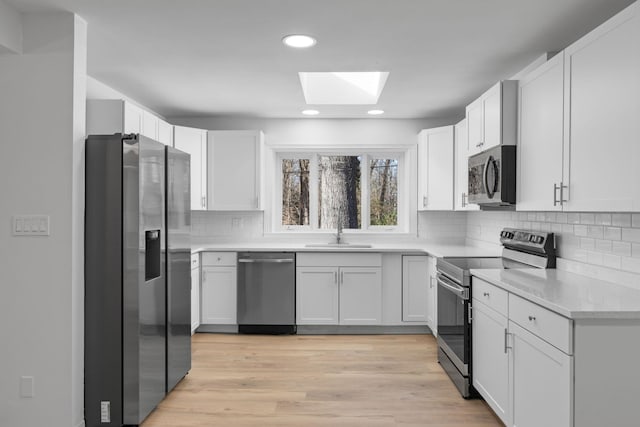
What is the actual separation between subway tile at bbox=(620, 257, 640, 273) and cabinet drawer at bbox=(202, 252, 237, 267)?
10.7 ft

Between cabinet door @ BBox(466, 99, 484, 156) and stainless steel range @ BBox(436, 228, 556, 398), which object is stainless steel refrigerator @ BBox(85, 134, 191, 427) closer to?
stainless steel range @ BBox(436, 228, 556, 398)

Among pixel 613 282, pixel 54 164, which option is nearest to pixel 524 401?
pixel 613 282

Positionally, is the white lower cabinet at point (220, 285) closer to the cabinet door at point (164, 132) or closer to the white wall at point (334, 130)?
the cabinet door at point (164, 132)

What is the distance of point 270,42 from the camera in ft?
9.16

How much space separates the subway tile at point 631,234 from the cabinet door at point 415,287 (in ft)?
7.16

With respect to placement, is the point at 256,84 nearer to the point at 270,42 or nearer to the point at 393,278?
the point at 270,42

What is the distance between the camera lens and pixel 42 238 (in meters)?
2.42

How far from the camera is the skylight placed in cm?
418

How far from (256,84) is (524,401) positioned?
2997 millimetres

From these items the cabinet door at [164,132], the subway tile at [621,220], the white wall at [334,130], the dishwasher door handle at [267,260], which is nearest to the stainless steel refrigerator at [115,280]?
the cabinet door at [164,132]

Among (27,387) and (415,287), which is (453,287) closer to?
(415,287)

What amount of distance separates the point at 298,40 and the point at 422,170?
7.96ft

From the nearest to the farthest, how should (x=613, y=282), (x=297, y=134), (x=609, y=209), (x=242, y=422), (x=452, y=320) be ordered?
(x=609, y=209) → (x=613, y=282) → (x=242, y=422) → (x=452, y=320) → (x=297, y=134)

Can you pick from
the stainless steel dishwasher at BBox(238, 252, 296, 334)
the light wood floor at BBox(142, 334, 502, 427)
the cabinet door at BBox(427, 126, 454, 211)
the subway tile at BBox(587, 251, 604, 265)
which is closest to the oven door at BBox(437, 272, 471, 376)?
the light wood floor at BBox(142, 334, 502, 427)
